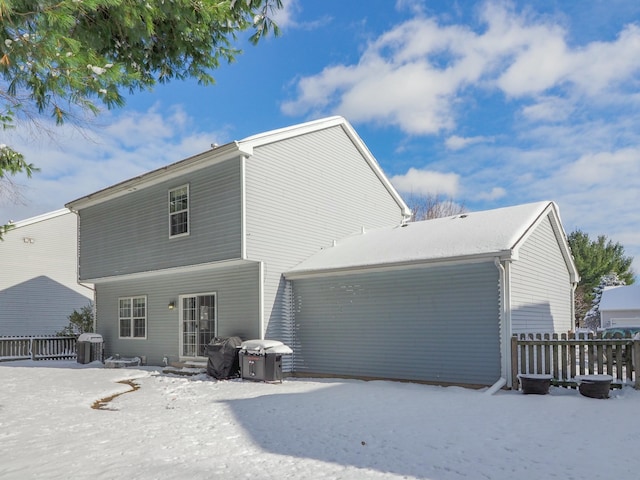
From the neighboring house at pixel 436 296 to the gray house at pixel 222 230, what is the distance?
1.07m

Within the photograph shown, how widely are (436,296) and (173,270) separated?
780 cm

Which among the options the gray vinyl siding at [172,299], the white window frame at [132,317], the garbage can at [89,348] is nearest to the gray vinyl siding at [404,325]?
the gray vinyl siding at [172,299]

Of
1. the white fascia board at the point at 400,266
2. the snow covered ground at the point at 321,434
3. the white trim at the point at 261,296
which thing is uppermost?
the white fascia board at the point at 400,266

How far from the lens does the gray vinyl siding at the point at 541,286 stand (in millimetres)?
11312

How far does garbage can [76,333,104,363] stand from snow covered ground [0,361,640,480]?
22.6 feet

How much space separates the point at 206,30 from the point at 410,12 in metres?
7.78

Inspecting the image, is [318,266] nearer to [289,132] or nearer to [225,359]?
[225,359]

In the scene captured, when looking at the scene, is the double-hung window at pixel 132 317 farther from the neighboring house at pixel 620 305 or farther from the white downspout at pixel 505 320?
the neighboring house at pixel 620 305

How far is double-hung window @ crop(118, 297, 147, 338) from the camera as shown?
16953 millimetres

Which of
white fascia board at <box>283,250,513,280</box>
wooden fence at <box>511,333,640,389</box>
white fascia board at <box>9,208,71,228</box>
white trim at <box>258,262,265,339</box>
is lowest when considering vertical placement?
wooden fence at <box>511,333,640,389</box>

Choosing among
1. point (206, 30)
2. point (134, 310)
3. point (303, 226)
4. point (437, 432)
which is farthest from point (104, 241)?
point (437, 432)

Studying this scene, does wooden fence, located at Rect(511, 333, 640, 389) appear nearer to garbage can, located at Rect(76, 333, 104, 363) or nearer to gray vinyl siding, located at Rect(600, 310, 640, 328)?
garbage can, located at Rect(76, 333, 104, 363)

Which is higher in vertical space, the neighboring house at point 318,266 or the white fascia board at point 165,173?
the white fascia board at point 165,173

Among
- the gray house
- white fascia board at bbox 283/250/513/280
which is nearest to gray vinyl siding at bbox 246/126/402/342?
Answer: the gray house
